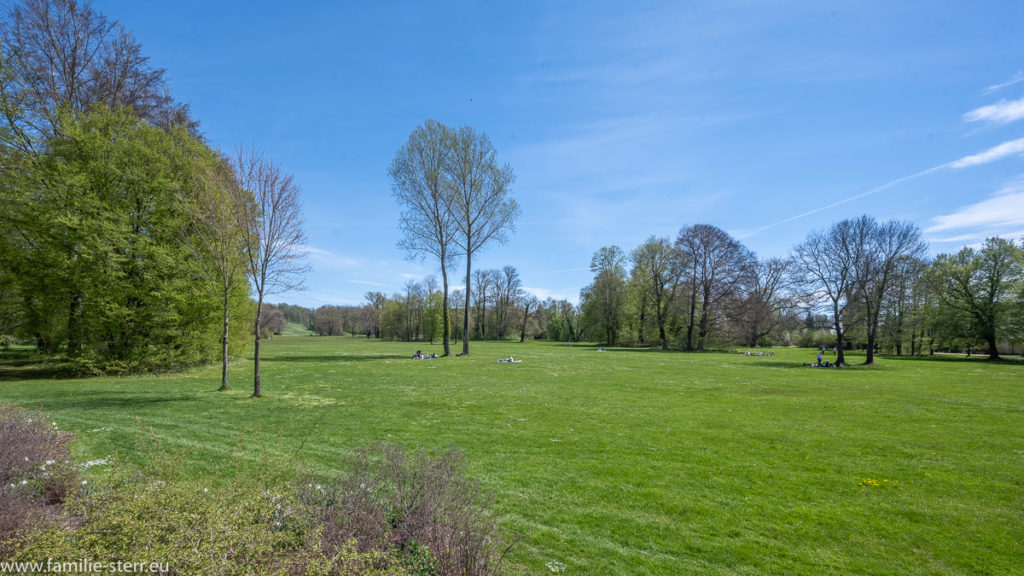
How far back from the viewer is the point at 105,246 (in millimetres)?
16531

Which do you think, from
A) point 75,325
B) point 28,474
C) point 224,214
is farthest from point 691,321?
point 75,325

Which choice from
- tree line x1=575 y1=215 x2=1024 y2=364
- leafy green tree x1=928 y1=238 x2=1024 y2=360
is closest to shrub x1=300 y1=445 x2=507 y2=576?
tree line x1=575 y1=215 x2=1024 y2=364

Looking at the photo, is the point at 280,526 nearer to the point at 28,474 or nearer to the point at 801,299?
the point at 28,474

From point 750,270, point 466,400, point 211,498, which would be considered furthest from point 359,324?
point 211,498

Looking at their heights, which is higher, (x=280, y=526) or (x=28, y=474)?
(x=280, y=526)

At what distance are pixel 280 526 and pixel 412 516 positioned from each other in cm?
107

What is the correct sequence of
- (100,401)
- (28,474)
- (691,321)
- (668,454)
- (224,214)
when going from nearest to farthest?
(28,474) < (668,454) < (100,401) < (224,214) < (691,321)

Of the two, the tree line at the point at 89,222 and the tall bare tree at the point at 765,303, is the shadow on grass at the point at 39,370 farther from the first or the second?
the tall bare tree at the point at 765,303

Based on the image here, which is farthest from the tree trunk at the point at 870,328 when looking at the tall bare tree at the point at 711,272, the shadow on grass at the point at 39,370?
the shadow on grass at the point at 39,370

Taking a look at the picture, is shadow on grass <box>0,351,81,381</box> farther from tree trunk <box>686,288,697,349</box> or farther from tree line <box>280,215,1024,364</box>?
tree trunk <box>686,288,697,349</box>

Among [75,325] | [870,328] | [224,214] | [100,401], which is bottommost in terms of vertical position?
[100,401]

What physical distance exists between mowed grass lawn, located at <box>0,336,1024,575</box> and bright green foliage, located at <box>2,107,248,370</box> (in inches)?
109

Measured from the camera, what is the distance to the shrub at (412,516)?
113 inches

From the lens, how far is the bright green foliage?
16.3 m
